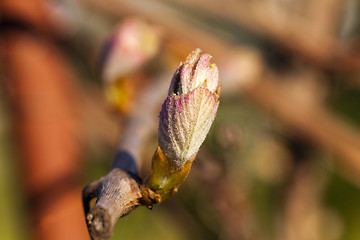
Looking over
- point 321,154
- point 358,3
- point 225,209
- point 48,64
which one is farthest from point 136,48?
point 358,3

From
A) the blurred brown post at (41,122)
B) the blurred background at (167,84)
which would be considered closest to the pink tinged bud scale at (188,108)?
the blurred background at (167,84)

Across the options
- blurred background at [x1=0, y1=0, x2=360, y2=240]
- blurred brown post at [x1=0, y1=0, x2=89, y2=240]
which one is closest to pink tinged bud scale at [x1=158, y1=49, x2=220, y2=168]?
blurred background at [x1=0, y1=0, x2=360, y2=240]

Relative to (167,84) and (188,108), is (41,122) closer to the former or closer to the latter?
(167,84)

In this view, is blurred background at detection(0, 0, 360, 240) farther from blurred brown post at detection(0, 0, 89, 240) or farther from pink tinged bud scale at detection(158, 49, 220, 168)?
pink tinged bud scale at detection(158, 49, 220, 168)

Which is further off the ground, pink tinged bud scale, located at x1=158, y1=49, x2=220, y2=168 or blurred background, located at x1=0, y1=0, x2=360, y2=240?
pink tinged bud scale, located at x1=158, y1=49, x2=220, y2=168

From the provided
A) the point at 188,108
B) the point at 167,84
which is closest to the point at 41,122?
the point at 167,84

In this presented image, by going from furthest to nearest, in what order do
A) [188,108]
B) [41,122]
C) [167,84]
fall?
1. [41,122]
2. [167,84]
3. [188,108]

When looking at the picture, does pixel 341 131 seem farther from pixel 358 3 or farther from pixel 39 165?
pixel 358 3
